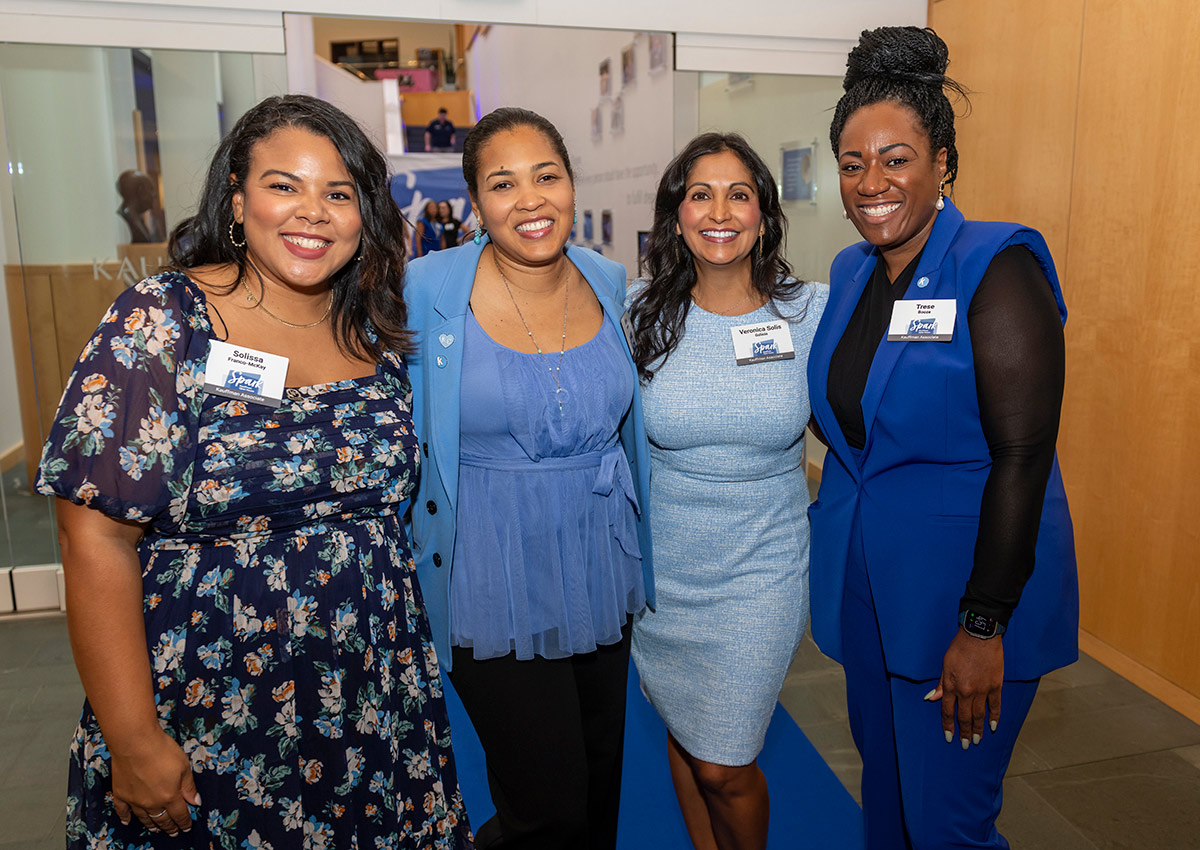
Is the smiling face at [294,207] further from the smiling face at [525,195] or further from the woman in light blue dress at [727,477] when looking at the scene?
the woman in light blue dress at [727,477]

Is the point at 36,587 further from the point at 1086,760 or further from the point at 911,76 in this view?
the point at 1086,760

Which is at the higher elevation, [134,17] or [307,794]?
[134,17]

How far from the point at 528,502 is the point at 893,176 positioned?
1023mm

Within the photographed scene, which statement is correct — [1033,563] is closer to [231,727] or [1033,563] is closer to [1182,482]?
[231,727]

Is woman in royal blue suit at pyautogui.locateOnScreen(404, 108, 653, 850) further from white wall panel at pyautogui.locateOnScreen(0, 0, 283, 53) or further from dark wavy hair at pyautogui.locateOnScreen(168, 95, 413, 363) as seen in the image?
white wall panel at pyautogui.locateOnScreen(0, 0, 283, 53)

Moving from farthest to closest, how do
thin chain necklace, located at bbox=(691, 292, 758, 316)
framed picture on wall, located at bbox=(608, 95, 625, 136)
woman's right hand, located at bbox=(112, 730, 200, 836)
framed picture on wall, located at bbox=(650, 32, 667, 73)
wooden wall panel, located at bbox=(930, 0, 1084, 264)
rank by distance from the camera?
framed picture on wall, located at bbox=(608, 95, 625, 136) < framed picture on wall, located at bbox=(650, 32, 667, 73) < wooden wall panel, located at bbox=(930, 0, 1084, 264) < thin chain necklace, located at bbox=(691, 292, 758, 316) < woman's right hand, located at bbox=(112, 730, 200, 836)

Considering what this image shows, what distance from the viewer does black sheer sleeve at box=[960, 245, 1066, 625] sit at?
1566 millimetres

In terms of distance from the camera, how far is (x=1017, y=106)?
12.7 ft

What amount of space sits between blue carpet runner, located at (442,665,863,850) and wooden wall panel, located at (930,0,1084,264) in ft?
7.89

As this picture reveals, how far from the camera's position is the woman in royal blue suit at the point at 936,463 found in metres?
1.60

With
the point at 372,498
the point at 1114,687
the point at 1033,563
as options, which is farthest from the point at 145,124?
the point at 1114,687

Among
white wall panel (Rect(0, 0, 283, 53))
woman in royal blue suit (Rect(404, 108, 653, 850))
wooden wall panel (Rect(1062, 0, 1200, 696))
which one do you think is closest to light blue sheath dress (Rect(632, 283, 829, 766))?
woman in royal blue suit (Rect(404, 108, 653, 850))

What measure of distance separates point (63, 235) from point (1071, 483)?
15.4 ft

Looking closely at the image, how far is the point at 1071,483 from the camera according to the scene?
3723 mm
